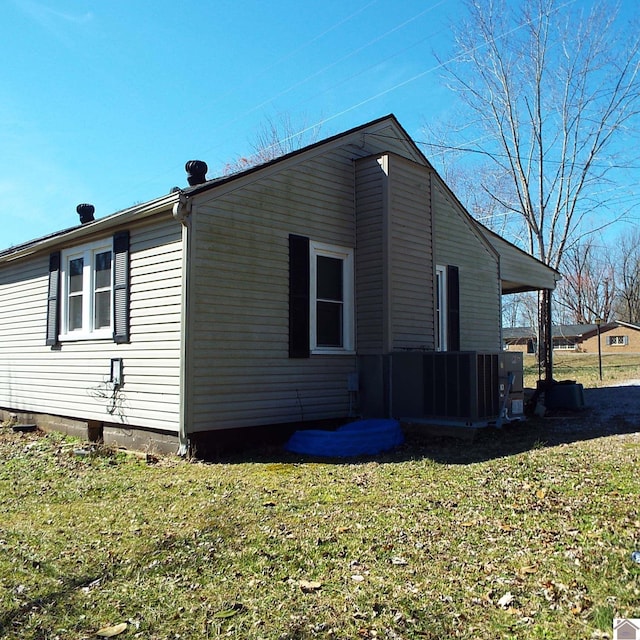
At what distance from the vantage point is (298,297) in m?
8.48

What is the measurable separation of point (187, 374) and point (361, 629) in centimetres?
462

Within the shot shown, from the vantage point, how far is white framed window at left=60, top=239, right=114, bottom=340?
9.00 meters

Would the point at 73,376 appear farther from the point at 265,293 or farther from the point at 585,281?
the point at 585,281

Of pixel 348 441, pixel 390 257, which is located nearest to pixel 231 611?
pixel 348 441

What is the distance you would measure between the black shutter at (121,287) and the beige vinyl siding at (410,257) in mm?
3793

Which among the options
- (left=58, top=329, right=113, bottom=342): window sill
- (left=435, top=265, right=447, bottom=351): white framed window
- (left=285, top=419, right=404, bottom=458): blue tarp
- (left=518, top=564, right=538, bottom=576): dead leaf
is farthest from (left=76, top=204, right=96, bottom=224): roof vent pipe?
(left=518, top=564, right=538, bottom=576): dead leaf

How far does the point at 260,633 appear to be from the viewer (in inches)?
119

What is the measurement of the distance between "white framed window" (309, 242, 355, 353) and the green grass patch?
8.87 ft

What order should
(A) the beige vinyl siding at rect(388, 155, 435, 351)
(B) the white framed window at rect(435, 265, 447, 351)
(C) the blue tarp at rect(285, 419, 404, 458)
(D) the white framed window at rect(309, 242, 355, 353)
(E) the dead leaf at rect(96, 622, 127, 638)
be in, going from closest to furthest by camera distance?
(E) the dead leaf at rect(96, 622, 127, 638) < (C) the blue tarp at rect(285, 419, 404, 458) < (D) the white framed window at rect(309, 242, 355, 353) < (A) the beige vinyl siding at rect(388, 155, 435, 351) < (B) the white framed window at rect(435, 265, 447, 351)

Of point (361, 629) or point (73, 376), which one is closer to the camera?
point (361, 629)

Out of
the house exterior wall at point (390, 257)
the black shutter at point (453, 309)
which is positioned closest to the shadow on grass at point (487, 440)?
the house exterior wall at point (390, 257)

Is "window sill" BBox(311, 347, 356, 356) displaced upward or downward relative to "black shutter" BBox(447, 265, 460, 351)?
downward

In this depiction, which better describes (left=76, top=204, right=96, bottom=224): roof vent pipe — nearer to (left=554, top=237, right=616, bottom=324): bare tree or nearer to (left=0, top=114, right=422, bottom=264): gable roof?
(left=0, top=114, right=422, bottom=264): gable roof

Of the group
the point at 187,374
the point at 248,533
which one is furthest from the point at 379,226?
the point at 248,533
